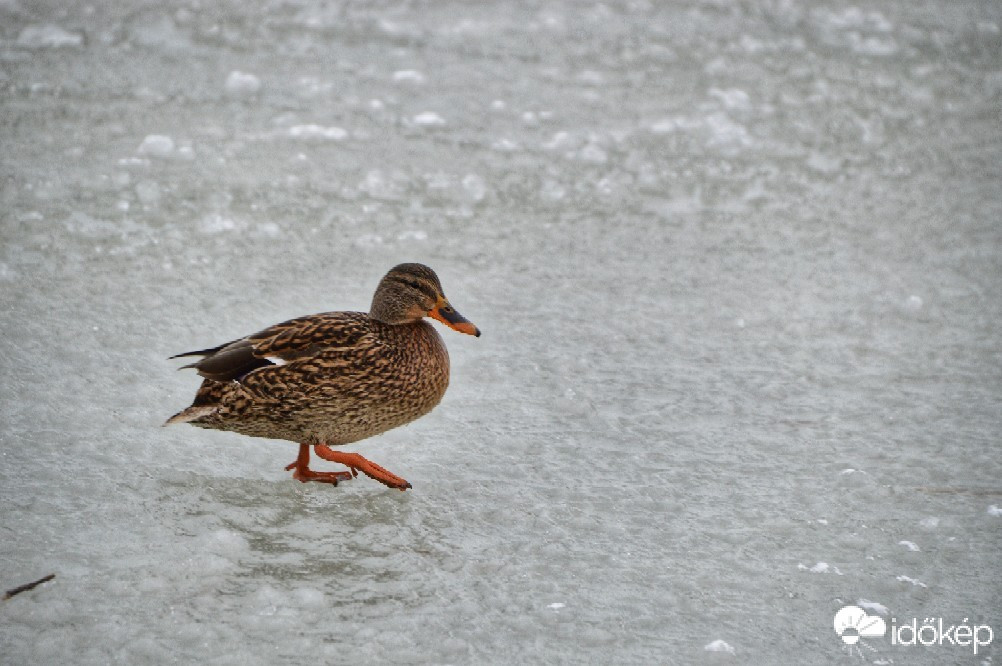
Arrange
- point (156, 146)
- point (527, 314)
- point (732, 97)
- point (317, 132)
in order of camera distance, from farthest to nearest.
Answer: point (732, 97) → point (317, 132) → point (156, 146) → point (527, 314)

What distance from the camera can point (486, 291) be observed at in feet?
15.7

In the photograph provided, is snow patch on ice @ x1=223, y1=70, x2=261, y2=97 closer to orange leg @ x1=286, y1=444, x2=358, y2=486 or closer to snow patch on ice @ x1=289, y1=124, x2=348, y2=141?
snow patch on ice @ x1=289, y1=124, x2=348, y2=141

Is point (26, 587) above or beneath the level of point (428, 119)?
beneath

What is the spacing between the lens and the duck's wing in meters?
3.58

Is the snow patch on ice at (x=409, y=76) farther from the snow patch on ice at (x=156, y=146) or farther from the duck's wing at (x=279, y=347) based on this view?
the duck's wing at (x=279, y=347)

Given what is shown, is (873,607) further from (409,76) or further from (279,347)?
(409,76)

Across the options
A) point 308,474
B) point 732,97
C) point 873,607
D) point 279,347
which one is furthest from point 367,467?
point 732,97

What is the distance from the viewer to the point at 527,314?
464 centimetres

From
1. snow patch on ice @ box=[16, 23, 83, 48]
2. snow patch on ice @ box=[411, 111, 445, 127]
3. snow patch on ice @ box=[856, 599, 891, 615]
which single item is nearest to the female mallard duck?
snow patch on ice @ box=[856, 599, 891, 615]

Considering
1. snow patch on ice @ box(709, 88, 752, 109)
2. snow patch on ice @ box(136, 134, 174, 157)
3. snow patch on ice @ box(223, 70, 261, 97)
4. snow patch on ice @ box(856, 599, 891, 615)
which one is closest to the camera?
snow patch on ice @ box(856, 599, 891, 615)

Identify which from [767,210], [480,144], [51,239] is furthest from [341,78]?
[767,210]

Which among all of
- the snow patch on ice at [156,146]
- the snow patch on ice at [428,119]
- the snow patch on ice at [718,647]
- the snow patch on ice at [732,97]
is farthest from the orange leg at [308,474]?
the snow patch on ice at [732,97]

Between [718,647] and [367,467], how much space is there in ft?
4.12

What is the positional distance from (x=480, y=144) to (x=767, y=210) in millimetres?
1459
